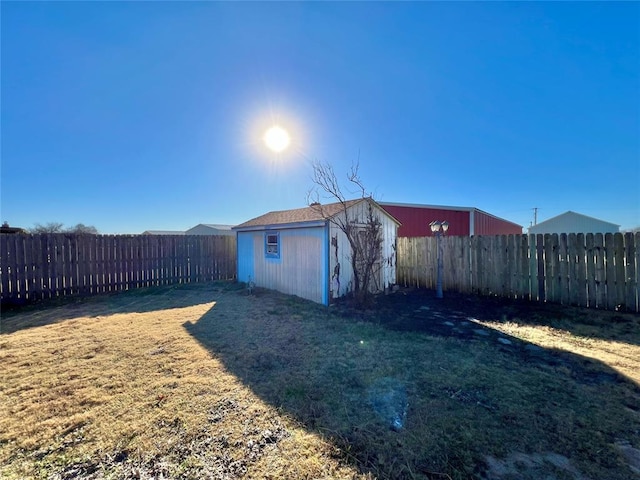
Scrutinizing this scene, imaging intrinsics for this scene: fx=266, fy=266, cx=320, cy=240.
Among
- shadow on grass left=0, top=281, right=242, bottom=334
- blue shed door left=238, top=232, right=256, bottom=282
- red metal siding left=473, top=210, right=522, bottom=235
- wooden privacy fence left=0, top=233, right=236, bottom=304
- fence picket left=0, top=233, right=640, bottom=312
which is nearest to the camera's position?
fence picket left=0, top=233, right=640, bottom=312

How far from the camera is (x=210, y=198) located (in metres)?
14.5

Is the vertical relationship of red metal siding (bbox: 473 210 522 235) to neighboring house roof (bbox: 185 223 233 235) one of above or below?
below

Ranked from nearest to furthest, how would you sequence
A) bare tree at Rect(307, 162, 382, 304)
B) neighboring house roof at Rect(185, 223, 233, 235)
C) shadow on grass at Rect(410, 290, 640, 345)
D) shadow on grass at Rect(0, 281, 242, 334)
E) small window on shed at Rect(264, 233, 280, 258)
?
shadow on grass at Rect(410, 290, 640, 345) → shadow on grass at Rect(0, 281, 242, 334) → bare tree at Rect(307, 162, 382, 304) → small window on shed at Rect(264, 233, 280, 258) → neighboring house roof at Rect(185, 223, 233, 235)

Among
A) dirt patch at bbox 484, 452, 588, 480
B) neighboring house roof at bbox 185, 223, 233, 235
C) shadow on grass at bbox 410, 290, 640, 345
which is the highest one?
neighboring house roof at bbox 185, 223, 233, 235

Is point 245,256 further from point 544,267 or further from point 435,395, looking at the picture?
point 544,267

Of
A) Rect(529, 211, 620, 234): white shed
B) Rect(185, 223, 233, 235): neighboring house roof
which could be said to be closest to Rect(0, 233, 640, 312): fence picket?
Rect(185, 223, 233, 235): neighboring house roof

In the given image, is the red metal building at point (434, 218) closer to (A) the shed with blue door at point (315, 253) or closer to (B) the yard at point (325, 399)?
(A) the shed with blue door at point (315, 253)

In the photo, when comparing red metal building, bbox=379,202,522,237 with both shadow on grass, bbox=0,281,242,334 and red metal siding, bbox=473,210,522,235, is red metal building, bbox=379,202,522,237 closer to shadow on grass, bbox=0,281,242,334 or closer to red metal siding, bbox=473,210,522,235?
red metal siding, bbox=473,210,522,235

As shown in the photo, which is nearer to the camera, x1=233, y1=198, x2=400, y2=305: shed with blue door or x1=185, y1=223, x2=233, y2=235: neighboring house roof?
x1=233, y1=198, x2=400, y2=305: shed with blue door

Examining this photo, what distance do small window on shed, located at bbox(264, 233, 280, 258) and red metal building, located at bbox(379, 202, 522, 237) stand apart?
686 cm

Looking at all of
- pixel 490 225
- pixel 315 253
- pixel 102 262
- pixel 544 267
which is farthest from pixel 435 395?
pixel 490 225

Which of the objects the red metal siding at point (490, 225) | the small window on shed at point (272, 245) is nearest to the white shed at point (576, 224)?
the red metal siding at point (490, 225)

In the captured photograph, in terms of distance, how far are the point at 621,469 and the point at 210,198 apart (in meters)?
15.5

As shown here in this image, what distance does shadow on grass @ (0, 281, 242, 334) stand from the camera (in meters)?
5.83
